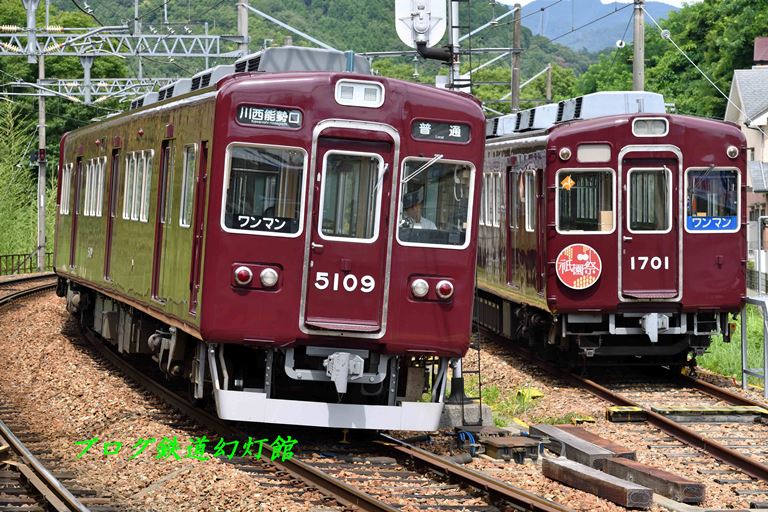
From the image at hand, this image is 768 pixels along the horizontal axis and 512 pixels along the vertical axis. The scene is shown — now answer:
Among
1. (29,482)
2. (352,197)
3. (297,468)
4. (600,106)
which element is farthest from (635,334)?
(29,482)

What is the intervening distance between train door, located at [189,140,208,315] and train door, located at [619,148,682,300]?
19.9 ft

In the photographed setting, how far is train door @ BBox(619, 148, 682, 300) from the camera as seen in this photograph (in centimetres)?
1505

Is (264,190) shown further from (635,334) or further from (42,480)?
(635,334)

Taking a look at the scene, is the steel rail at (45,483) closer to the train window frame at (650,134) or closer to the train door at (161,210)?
the train door at (161,210)

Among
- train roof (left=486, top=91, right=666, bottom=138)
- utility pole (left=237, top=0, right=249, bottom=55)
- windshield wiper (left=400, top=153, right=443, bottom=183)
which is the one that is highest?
utility pole (left=237, top=0, right=249, bottom=55)

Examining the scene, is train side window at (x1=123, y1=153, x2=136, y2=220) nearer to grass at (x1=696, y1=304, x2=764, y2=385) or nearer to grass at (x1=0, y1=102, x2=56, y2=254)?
grass at (x1=696, y1=304, x2=764, y2=385)

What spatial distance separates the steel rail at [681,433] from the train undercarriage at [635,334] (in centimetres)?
31

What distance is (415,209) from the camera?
10.4 m

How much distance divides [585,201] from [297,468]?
6849 millimetres

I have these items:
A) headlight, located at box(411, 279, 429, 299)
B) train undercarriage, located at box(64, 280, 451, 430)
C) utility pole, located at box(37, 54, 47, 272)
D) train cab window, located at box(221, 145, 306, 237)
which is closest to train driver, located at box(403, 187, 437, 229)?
headlight, located at box(411, 279, 429, 299)

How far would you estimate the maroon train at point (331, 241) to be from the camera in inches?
399

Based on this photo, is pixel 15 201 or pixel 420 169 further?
pixel 15 201

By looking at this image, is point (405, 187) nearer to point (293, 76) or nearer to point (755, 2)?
point (293, 76)

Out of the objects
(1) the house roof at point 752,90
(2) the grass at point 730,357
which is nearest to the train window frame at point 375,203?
(2) the grass at point 730,357
